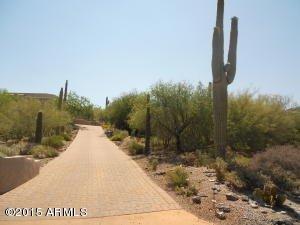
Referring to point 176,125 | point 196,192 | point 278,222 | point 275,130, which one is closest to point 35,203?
point 196,192

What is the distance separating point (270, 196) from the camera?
1005cm

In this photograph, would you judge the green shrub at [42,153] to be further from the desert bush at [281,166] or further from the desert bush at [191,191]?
the desert bush at [191,191]

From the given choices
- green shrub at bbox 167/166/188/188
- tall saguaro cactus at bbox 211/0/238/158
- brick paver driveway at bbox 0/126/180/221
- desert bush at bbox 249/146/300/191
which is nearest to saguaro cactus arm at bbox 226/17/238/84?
tall saguaro cactus at bbox 211/0/238/158

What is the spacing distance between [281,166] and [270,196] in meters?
4.52

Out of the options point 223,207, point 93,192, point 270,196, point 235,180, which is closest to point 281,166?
point 235,180

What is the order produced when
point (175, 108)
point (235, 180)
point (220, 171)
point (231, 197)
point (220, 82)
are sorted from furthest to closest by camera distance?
point (175, 108) → point (220, 82) → point (220, 171) → point (235, 180) → point (231, 197)

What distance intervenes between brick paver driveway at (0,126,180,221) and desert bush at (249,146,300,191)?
4.04 m

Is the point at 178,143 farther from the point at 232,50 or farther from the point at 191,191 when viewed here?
the point at 191,191

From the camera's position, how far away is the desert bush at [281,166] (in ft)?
41.9

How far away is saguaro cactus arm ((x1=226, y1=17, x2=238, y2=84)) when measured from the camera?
16500mm

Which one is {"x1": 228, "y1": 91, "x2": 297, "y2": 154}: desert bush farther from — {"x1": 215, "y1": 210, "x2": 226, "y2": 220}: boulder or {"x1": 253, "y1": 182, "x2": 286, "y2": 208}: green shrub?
{"x1": 215, "y1": 210, "x2": 226, "y2": 220}: boulder

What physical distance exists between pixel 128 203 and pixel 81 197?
1.38 meters

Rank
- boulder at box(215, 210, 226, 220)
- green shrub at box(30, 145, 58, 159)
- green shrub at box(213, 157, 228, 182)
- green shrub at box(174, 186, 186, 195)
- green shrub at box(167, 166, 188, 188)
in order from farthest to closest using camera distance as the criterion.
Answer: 1. green shrub at box(30, 145, 58, 159)
2. green shrub at box(213, 157, 228, 182)
3. green shrub at box(167, 166, 188, 188)
4. green shrub at box(174, 186, 186, 195)
5. boulder at box(215, 210, 226, 220)

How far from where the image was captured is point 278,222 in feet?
27.4
